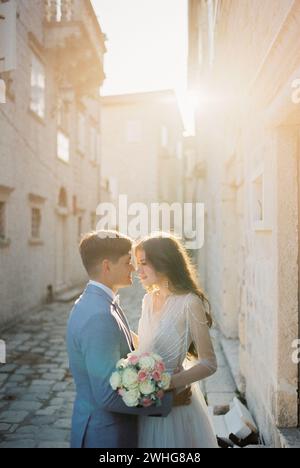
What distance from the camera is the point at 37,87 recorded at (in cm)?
1132

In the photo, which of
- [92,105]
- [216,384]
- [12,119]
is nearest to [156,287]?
[216,384]

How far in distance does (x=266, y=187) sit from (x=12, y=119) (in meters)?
7.22

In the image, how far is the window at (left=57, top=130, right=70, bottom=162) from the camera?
1334cm

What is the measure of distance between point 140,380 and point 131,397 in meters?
0.09

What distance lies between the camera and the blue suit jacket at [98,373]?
80.7 inches

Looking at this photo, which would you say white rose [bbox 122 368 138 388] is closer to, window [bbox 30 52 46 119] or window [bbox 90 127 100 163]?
window [bbox 30 52 46 119]

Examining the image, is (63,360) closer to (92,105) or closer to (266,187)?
(266,187)

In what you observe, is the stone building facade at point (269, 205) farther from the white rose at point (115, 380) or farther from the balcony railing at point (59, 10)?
the balcony railing at point (59, 10)

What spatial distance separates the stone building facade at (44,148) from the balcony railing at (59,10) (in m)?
0.03

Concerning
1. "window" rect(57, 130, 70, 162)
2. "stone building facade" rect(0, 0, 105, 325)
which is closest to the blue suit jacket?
"stone building facade" rect(0, 0, 105, 325)

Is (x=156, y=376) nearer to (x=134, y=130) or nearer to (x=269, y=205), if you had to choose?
(x=269, y=205)

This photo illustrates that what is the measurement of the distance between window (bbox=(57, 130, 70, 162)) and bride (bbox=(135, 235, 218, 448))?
11.2 metres

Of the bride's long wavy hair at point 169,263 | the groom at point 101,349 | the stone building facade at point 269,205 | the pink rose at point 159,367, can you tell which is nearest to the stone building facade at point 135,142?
the stone building facade at point 269,205

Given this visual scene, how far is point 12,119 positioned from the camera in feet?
30.7
